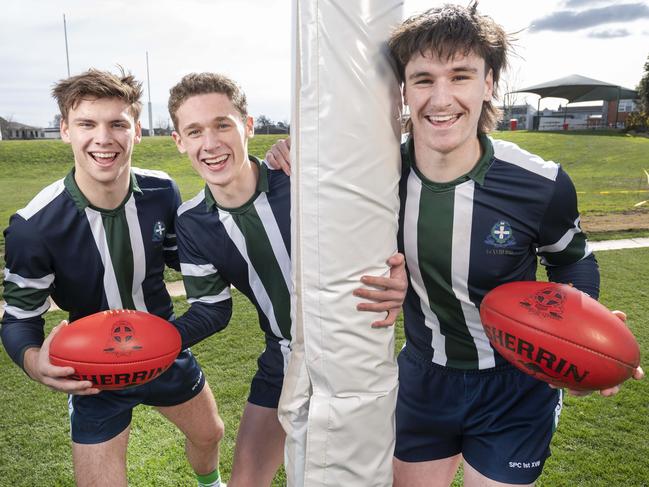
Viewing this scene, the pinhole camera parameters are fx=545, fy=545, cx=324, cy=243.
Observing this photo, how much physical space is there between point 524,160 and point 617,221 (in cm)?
1004

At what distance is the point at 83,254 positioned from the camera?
2.42 m

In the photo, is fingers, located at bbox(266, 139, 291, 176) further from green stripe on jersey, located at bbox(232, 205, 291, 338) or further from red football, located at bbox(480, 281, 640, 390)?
red football, located at bbox(480, 281, 640, 390)

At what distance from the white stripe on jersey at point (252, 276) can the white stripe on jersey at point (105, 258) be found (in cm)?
56

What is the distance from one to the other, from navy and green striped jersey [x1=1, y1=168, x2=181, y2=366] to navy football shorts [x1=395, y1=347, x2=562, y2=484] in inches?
52.3

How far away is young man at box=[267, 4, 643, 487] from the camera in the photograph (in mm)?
1788

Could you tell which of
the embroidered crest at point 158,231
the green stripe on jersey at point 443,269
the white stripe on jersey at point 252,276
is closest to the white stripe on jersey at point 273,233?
the white stripe on jersey at point 252,276

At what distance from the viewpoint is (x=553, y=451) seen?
336 cm

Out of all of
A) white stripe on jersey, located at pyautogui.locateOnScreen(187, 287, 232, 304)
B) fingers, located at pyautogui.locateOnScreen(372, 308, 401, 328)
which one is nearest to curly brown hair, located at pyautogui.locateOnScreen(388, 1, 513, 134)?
fingers, located at pyautogui.locateOnScreen(372, 308, 401, 328)

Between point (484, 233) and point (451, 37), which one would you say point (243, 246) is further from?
point (451, 37)

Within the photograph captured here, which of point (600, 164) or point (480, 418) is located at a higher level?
point (480, 418)

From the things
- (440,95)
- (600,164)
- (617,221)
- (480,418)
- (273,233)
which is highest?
(440,95)

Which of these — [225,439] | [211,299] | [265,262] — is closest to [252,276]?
[265,262]

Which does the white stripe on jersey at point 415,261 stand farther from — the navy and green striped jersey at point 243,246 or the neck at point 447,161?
the navy and green striped jersey at point 243,246

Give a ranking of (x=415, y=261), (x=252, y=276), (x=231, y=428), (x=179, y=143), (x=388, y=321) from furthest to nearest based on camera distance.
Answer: (x=231, y=428), (x=252, y=276), (x=179, y=143), (x=415, y=261), (x=388, y=321)
